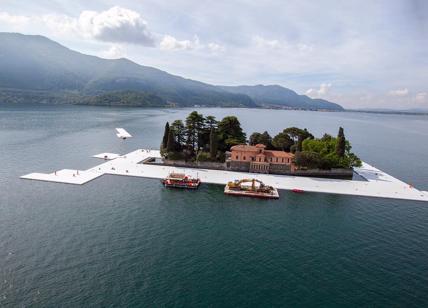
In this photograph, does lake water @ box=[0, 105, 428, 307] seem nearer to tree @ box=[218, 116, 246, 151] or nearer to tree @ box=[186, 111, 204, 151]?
tree @ box=[218, 116, 246, 151]

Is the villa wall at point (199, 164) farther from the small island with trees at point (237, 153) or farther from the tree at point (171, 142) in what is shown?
the tree at point (171, 142)

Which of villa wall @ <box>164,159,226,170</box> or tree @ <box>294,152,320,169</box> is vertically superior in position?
tree @ <box>294,152,320,169</box>

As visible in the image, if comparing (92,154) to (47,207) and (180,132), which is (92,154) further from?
(47,207)

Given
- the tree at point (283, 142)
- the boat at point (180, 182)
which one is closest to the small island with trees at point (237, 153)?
the tree at point (283, 142)

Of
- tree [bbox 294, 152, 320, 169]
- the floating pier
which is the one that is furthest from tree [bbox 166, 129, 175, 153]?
tree [bbox 294, 152, 320, 169]

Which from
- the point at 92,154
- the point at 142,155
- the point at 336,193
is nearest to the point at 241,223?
the point at 336,193
